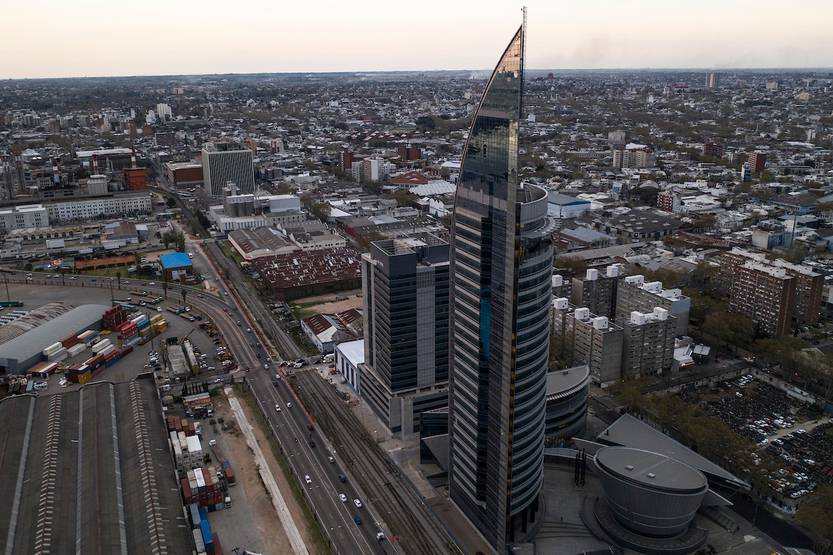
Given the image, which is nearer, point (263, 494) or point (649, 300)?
point (263, 494)

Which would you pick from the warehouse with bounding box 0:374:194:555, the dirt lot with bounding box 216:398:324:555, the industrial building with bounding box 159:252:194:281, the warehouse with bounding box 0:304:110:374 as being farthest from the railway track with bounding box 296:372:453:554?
the industrial building with bounding box 159:252:194:281

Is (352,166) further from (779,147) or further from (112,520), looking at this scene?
(112,520)

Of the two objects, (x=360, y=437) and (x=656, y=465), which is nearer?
(x=656, y=465)

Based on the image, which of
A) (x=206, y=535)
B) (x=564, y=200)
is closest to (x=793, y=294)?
(x=564, y=200)

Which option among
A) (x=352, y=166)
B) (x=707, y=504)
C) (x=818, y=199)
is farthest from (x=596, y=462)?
(x=352, y=166)

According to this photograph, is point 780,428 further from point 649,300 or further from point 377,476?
point 377,476

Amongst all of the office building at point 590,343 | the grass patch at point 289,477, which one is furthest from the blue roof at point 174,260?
the office building at point 590,343
